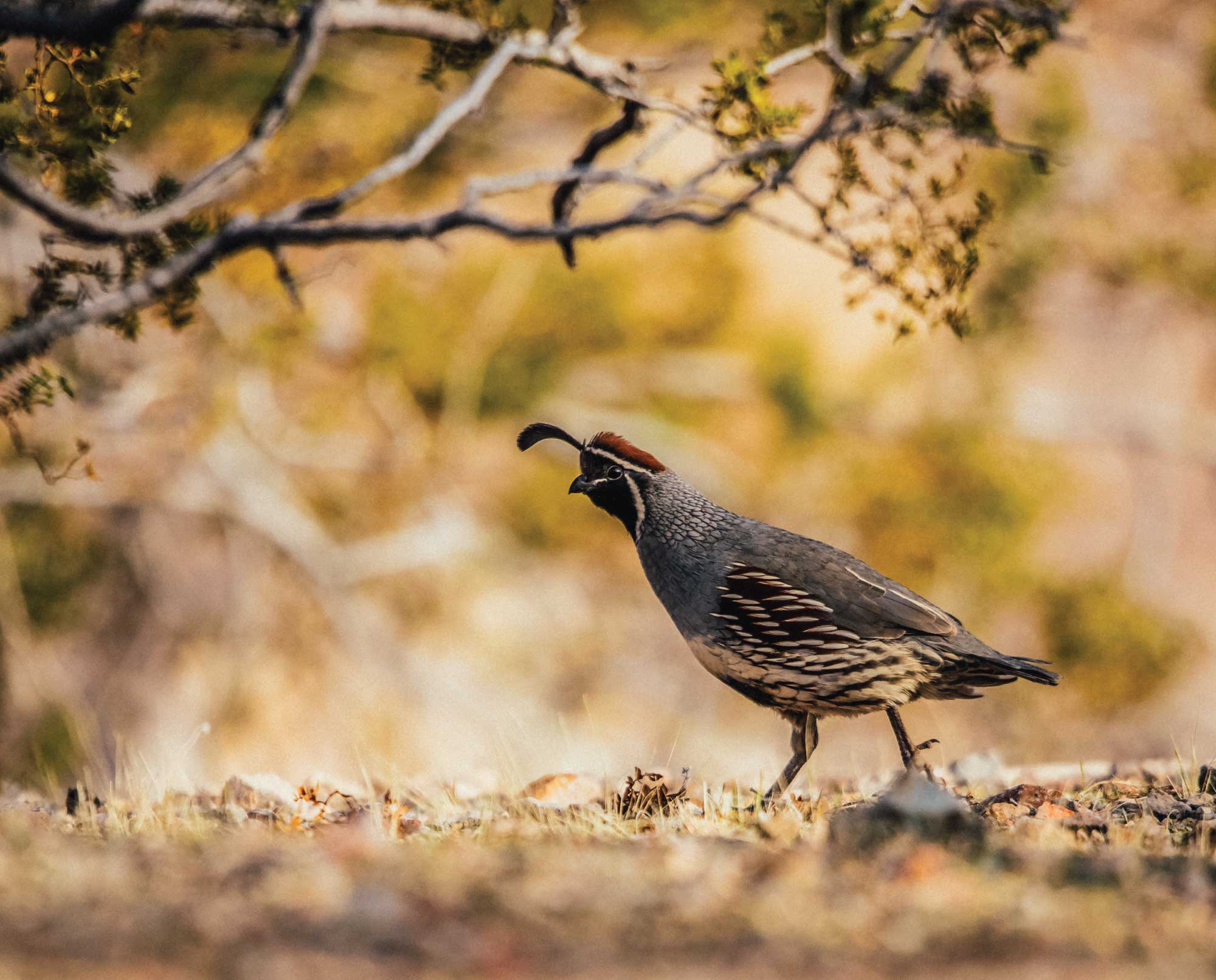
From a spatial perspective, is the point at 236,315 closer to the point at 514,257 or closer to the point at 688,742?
the point at 514,257

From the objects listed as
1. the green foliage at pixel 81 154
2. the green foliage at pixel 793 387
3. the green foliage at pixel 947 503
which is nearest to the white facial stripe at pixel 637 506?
the green foliage at pixel 81 154

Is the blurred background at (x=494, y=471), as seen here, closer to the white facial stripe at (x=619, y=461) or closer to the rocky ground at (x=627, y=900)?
the white facial stripe at (x=619, y=461)

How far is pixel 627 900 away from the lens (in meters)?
2.62

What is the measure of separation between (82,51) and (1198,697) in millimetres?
13824

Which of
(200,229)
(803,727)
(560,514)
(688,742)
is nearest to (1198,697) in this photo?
(688,742)

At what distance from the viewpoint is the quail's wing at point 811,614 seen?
4.82 m

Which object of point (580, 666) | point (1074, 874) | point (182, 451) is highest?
point (182, 451)

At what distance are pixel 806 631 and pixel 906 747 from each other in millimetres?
589

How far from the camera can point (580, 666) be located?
48.9 feet

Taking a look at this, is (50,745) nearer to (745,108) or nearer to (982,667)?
(982,667)

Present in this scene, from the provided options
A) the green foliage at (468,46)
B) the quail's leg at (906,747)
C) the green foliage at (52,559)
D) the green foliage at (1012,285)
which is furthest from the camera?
the green foliage at (1012,285)

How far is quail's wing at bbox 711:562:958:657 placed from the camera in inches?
190

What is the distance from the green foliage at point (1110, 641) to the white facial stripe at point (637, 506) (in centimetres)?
943

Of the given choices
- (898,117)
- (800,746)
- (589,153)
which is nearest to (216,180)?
(589,153)
